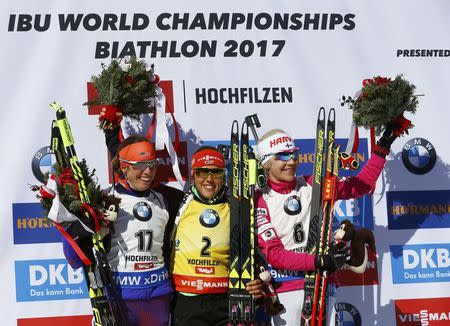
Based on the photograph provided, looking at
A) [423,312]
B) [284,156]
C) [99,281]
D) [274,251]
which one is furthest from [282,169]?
[423,312]

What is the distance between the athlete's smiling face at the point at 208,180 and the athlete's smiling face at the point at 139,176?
0.27 m

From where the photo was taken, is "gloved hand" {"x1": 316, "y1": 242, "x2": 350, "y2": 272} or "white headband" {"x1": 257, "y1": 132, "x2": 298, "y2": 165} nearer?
"gloved hand" {"x1": 316, "y1": 242, "x2": 350, "y2": 272}

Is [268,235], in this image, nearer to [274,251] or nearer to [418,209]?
[274,251]

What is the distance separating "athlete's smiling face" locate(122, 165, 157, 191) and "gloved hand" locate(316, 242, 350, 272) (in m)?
1.05

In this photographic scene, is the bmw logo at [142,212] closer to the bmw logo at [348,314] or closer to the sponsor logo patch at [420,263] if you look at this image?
the bmw logo at [348,314]

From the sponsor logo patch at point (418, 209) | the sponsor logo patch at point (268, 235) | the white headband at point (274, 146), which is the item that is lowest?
the sponsor logo patch at point (268, 235)

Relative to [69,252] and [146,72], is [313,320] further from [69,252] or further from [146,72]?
[146,72]

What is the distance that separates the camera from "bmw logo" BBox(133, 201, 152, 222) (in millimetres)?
5387

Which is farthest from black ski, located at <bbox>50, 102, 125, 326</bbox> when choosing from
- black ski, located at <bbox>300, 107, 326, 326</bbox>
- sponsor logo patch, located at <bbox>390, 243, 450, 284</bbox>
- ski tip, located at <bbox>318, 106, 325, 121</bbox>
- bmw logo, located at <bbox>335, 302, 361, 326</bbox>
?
sponsor logo patch, located at <bbox>390, 243, 450, 284</bbox>

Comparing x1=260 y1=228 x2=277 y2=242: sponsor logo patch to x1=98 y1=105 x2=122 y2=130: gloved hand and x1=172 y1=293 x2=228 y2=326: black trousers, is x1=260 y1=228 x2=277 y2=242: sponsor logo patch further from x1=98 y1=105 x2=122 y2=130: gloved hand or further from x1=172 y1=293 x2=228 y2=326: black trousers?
x1=98 y1=105 x2=122 y2=130: gloved hand

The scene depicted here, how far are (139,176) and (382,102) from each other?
154 cm

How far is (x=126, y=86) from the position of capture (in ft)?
18.5

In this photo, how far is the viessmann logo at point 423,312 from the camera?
261 inches

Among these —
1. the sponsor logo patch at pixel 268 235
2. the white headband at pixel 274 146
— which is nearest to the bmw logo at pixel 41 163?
the white headband at pixel 274 146
